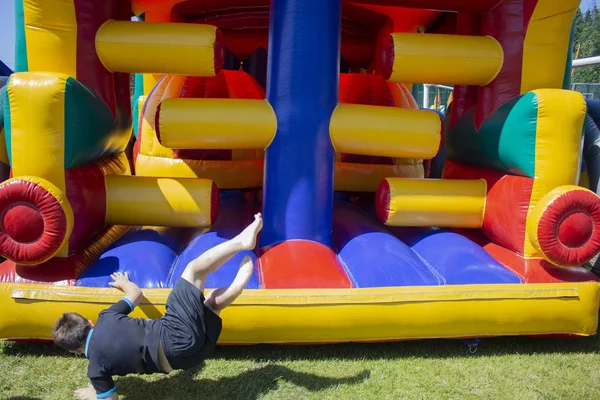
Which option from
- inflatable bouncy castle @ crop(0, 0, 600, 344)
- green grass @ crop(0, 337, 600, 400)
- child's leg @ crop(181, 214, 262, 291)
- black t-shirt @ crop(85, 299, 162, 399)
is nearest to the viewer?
black t-shirt @ crop(85, 299, 162, 399)

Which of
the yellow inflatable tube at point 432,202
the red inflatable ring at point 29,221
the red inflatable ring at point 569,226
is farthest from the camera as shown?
the yellow inflatable tube at point 432,202

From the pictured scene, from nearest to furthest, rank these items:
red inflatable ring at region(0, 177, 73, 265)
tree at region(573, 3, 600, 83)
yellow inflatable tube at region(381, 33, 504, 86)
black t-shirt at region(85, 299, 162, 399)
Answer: black t-shirt at region(85, 299, 162, 399) < red inflatable ring at region(0, 177, 73, 265) < yellow inflatable tube at region(381, 33, 504, 86) < tree at region(573, 3, 600, 83)

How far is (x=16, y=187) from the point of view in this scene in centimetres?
238

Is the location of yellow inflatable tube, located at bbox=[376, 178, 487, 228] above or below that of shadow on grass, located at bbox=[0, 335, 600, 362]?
above

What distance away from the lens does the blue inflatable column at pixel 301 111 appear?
2.82m

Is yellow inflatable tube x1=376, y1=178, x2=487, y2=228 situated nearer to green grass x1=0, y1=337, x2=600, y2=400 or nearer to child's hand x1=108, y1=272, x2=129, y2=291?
green grass x1=0, y1=337, x2=600, y2=400

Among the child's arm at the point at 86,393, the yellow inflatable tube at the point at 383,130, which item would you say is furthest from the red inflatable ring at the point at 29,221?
the yellow inflatable tube at the point at 383,130

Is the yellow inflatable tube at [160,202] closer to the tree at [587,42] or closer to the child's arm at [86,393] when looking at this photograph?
the child's arm at [86,393]

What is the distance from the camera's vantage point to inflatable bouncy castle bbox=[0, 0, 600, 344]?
249cm

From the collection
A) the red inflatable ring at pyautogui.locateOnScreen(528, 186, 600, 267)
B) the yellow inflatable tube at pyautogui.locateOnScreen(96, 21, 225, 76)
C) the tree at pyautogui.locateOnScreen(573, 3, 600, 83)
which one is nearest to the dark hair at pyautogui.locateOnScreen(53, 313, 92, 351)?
the yellow inflatable tube at pyautogui.locateOnScreen(96, 21, 225, 76)

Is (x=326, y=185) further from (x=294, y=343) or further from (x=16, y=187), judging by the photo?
(x=16, y=187)

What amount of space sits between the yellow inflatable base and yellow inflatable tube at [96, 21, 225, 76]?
1.22 metres

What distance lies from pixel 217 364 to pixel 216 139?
118 cm

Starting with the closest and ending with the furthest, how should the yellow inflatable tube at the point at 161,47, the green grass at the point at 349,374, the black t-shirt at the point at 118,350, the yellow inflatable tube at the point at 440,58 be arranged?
the black t-shirt at the point at 118,350, the green grass at the point at 349,374, the yellow inflatable tube at the point at 161,47, the yellow inflatable tube at the point at 440,58
